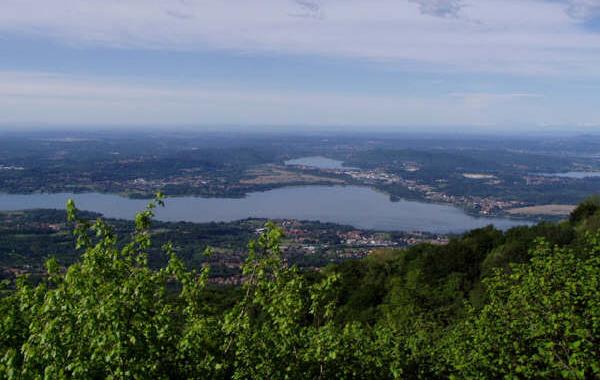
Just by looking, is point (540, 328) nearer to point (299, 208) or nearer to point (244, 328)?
point (244, 328)

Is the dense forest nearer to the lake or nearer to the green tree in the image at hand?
the green tree

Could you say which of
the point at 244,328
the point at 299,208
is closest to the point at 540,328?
the point at 244,328

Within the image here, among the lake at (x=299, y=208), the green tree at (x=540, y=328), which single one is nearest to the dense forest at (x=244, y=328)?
the green tree at (x=540, y=328)

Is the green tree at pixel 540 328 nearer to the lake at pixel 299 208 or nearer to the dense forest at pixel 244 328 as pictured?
the dense forest at pixel 244 328

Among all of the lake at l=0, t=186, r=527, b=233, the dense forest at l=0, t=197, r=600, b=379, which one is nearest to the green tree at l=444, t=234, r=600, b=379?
the dense forest at l=0, t=197, r=600, b=379

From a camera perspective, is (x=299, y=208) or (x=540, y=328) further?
(x=299, y=208)

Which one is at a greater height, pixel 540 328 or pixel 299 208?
pixel 540 328

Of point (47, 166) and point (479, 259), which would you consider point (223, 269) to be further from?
point (47, 166)

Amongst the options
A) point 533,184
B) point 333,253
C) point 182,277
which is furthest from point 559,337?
point 533,184

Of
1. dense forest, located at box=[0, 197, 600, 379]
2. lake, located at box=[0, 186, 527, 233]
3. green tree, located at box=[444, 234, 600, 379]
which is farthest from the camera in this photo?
lake, located at box=[0, 186, 527, 233]
